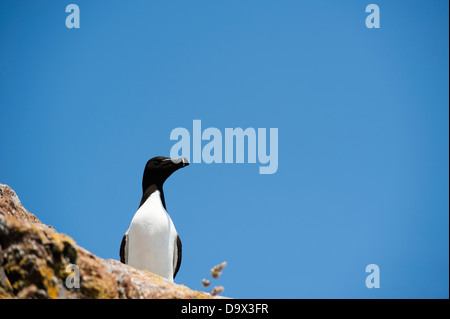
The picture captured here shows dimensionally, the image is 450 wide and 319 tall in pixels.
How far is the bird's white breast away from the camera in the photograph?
1072 cm

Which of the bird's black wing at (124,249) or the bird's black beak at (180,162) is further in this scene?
the bird's black beak at (180,162)

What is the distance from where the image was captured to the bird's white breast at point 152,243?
35.2 feet

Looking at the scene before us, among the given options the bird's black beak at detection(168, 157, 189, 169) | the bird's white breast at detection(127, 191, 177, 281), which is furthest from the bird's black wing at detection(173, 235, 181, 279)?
the bird's black beak at detection(168, 157, 189, 169)

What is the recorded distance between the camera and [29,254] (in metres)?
4.41

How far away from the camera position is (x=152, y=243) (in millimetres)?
10727

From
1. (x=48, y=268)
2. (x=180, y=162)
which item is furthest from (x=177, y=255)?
(x=48, y=268)

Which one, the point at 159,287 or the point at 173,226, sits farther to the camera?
the point at 173,226

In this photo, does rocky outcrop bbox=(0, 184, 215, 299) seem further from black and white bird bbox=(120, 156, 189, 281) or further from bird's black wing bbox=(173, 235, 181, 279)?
bird's black wing bbox=(173, 235, 181, 279)

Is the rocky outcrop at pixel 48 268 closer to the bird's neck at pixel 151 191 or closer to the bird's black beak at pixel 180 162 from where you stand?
the bird's neck at pixel 151 191

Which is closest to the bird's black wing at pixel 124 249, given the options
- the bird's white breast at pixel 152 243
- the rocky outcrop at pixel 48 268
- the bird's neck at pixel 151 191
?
the bird's white breast at pixel 152 243

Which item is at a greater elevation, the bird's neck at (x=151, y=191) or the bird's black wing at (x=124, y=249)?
the bird's neck at (x=151, y=191)
